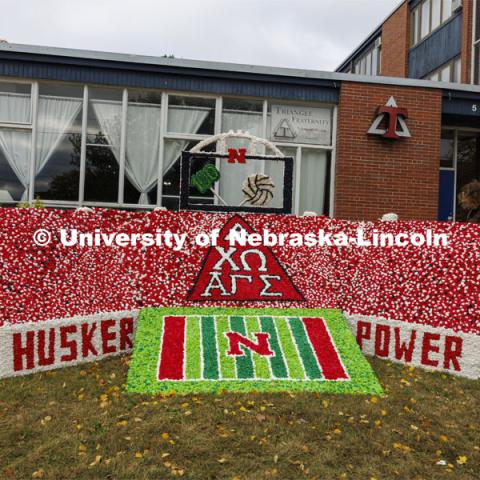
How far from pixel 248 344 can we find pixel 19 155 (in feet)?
20.2

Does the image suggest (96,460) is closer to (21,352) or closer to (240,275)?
(21,352)

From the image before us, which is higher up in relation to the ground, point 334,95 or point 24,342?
point 334,95

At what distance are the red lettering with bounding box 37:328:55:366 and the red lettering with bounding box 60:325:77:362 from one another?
9 centimetres

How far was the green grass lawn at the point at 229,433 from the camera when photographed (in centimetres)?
328

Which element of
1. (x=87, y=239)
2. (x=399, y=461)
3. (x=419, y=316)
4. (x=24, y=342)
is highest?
(x=87, y=239)

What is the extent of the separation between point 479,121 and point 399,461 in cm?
972

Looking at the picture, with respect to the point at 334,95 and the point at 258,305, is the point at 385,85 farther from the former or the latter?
the point at 258,305

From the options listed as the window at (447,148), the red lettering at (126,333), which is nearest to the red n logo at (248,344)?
the red lettering at (126,333)

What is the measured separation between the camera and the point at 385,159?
9508 mm

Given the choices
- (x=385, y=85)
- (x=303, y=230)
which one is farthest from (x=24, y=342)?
(x=385, y=85)

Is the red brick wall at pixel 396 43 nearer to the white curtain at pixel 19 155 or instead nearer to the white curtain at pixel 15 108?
the white curtain at pixel 15 108

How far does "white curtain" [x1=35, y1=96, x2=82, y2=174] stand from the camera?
8797 millimetres

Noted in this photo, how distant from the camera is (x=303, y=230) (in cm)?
618

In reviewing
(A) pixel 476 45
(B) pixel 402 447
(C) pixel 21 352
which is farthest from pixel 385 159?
(A) pixel 476 45
